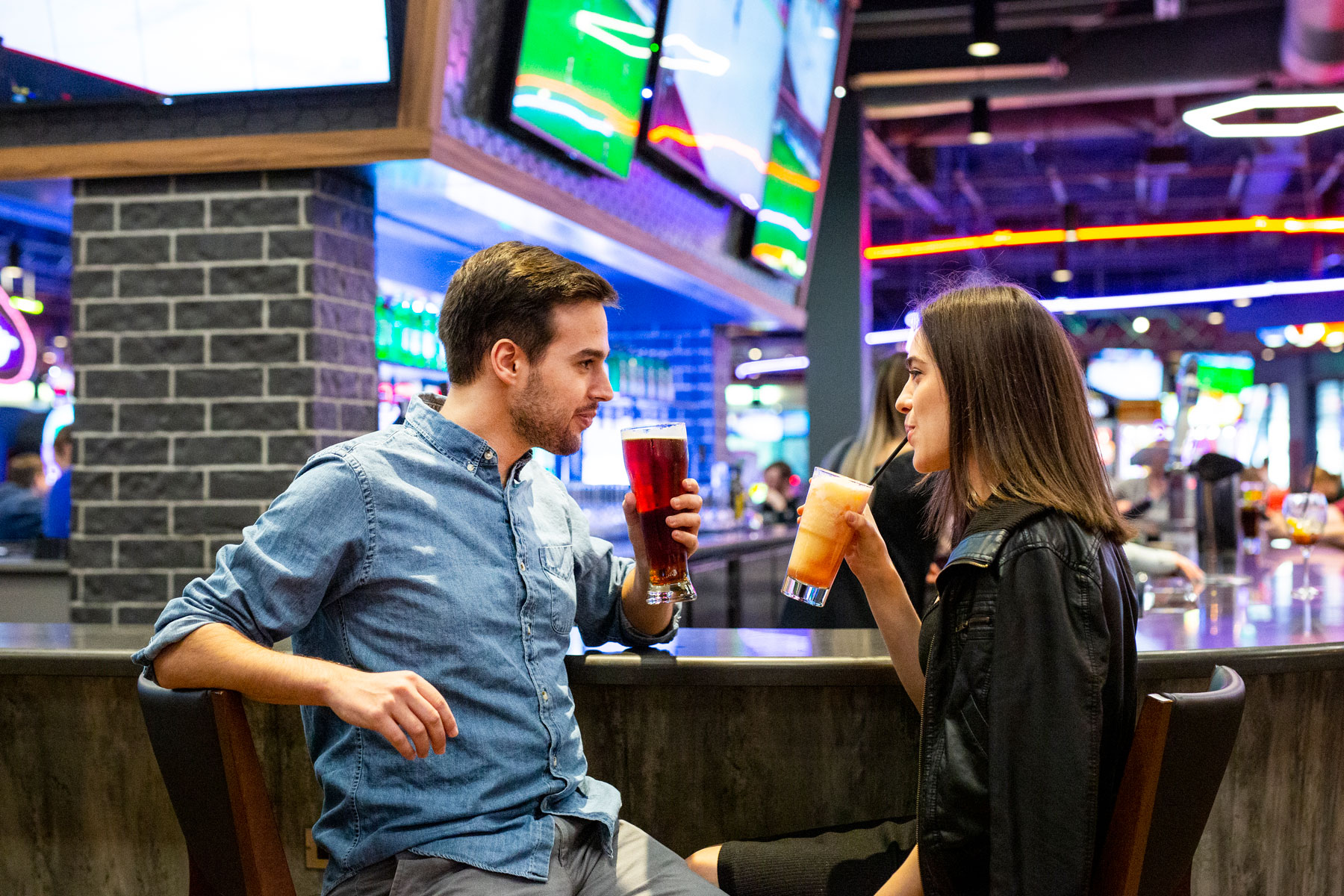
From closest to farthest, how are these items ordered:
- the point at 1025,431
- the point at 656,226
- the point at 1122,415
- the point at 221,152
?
the point at 1025,431
the point at 221,152
the point at 656,226
the point at 1122,415

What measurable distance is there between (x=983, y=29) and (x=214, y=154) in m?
5.03

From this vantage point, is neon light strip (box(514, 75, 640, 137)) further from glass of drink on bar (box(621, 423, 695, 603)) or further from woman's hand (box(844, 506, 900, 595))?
woman's hand (box(844, 506, 900, 595))

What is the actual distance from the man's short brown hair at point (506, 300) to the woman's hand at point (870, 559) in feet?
1.90

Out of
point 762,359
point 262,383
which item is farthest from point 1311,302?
point 262,383

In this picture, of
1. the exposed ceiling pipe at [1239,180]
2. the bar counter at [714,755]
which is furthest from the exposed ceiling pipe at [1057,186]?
the bar counter at [714,755]

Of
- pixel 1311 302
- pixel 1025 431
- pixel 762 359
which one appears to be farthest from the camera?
pixel 762 359

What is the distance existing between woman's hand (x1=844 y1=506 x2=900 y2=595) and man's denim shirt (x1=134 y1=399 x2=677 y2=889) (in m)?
0.50

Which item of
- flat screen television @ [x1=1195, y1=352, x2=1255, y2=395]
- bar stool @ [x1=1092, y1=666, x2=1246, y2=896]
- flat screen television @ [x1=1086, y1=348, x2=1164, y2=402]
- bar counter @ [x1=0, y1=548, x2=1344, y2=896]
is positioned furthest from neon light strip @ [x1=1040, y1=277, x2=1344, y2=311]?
bar stool @ [x1=1092, y1=666, x2=1246, y2=896]

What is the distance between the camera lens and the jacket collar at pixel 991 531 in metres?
1.38

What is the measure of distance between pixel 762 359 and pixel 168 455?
16.6m

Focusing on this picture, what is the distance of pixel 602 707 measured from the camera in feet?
6.56

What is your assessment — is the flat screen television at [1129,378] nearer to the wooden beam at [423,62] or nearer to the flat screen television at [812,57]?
the flat screen television at [812,57]

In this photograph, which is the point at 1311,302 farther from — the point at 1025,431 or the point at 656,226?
the point at 1025,431

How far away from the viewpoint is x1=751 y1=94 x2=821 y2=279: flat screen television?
6484mm
